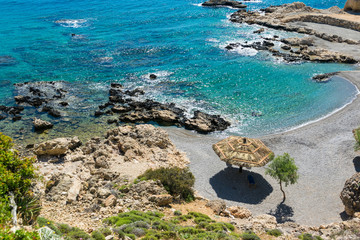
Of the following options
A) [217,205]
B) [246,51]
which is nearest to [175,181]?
[217,205]

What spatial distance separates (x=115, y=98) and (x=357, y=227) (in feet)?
113

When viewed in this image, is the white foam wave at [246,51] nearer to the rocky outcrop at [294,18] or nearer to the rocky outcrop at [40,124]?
the rocky outcrop at [294,18]

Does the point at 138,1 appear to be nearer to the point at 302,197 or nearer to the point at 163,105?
the point at 163,105

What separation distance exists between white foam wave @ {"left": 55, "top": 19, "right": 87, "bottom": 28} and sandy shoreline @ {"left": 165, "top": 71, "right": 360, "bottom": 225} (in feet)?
197

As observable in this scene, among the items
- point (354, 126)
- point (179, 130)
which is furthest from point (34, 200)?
point (354, 126)

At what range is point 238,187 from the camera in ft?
89.5

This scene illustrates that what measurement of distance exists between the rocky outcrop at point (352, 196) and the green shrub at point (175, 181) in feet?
38.5

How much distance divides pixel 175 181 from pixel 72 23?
75.9 meters

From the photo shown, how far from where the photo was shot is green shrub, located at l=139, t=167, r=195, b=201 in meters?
24.3

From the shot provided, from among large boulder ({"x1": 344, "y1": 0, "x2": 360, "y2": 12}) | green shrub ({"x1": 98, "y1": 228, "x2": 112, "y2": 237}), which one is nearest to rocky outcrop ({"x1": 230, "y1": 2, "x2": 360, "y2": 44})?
large boulder ({"x1": 344, "y1": 0, "x2": 360, "y2": 12})

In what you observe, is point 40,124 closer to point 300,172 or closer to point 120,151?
point 120,151

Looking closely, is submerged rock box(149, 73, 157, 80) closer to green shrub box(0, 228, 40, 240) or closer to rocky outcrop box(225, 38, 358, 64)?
rocky outcrop box(225, 38, 358, 64)

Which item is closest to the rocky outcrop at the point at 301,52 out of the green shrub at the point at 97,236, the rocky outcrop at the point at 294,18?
the rocky outcrop at the point at 294,18

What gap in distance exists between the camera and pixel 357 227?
1862cm
